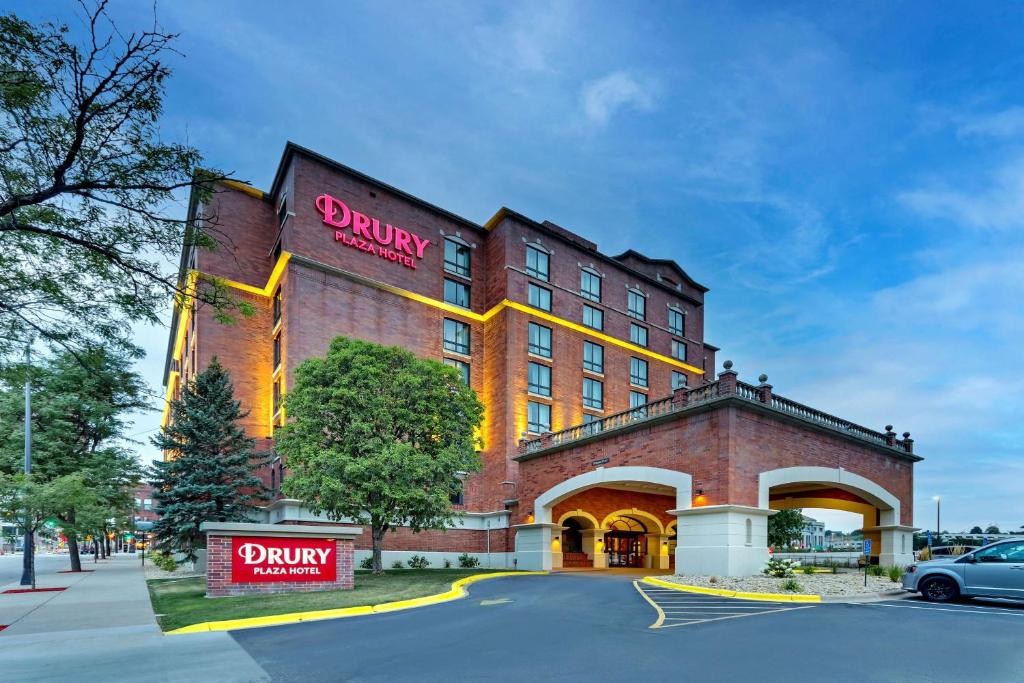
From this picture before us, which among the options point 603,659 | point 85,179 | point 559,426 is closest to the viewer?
point 85,179

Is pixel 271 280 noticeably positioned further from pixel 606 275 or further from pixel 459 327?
pixel 606 275

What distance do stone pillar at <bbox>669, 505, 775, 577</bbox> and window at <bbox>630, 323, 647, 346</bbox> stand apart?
24810 mm

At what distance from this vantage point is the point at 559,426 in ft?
131

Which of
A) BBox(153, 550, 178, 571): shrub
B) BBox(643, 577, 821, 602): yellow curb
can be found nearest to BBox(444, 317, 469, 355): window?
BBox(153, 550, 178, 571): shrub

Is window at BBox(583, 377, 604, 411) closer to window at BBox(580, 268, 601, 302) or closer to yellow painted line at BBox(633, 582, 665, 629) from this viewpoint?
window at BBox(580, 268, 601, 302)

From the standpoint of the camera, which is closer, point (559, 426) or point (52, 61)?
point (52, 61)

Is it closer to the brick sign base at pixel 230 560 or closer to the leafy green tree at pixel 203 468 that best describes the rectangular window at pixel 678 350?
the leafy green tree at pixel 203 468

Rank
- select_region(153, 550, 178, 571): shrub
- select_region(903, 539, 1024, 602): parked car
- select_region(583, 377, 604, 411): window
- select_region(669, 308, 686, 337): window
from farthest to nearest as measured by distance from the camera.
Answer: select_region(669, 308, 686, 337): window < select_region(583, 377, 604, 411): window < select_region(153, 550, 178, 571): shrub < select_region(903, 539, 1024, 602): parked car

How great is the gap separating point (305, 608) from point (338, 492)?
9200 millimetres

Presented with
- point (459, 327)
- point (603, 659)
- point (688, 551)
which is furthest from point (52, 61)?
point (459, 327)

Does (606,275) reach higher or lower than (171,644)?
higher

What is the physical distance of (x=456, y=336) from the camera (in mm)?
40000

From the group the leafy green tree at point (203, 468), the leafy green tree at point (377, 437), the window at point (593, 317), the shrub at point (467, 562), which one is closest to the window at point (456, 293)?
the window at point (593, 317)

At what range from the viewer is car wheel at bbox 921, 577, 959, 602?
15930 mm
